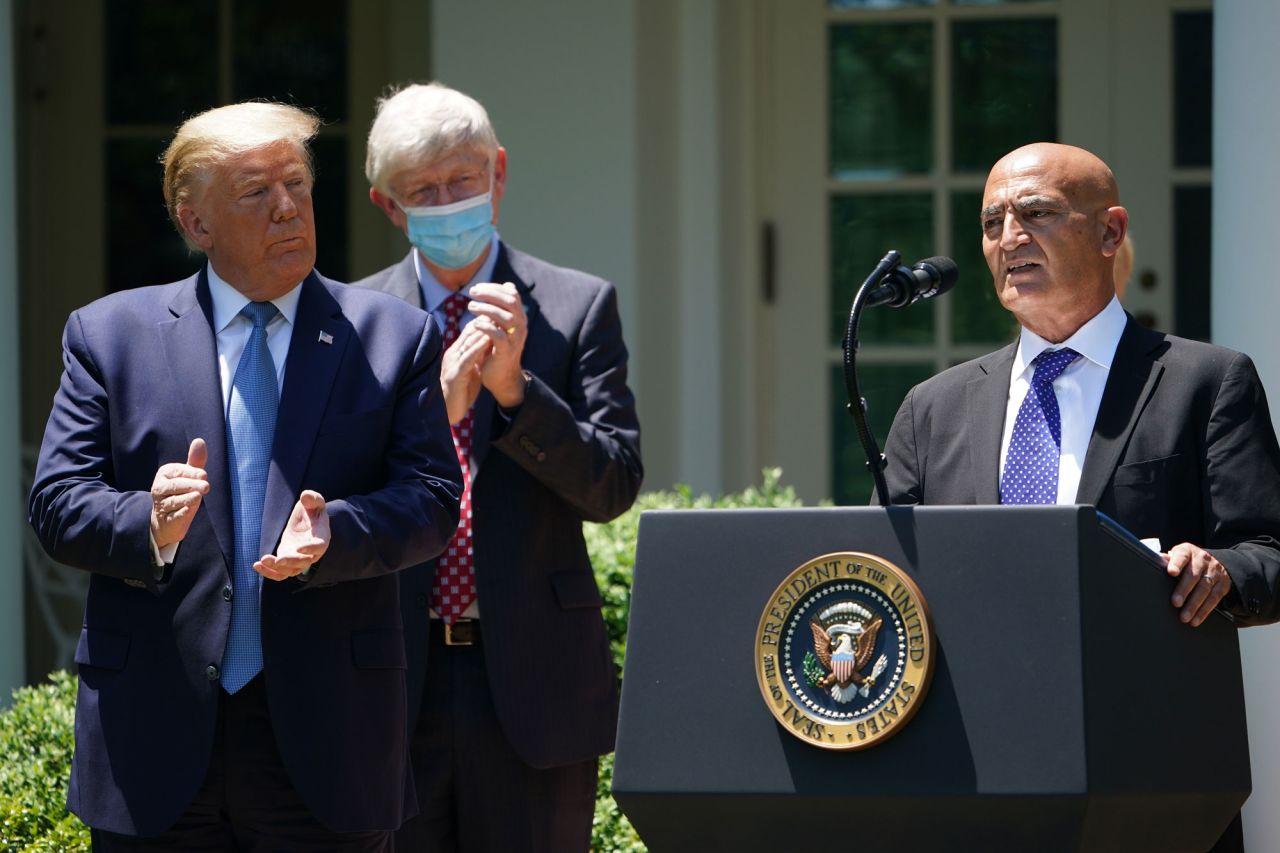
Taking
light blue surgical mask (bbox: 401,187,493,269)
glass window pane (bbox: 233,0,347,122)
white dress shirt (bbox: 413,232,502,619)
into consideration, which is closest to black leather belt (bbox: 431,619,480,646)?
white dress shirt (bbox: 413,232,502,619)

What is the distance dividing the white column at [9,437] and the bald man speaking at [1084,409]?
9.41 feet

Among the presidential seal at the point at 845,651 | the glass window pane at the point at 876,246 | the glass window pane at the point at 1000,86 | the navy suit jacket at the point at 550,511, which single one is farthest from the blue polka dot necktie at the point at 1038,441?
the glass window pane at the point at 1000,86

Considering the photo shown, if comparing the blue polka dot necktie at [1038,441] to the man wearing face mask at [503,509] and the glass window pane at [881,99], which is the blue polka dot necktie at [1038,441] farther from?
the glass window pane at [881,99]

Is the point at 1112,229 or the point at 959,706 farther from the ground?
the point at 1112,229

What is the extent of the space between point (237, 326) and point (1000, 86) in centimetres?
422

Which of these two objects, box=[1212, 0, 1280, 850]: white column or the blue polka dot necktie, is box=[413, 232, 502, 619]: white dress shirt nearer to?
the blue polka dot necktie

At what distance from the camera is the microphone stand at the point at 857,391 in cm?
250

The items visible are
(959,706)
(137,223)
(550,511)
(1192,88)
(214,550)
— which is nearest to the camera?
(959,706)

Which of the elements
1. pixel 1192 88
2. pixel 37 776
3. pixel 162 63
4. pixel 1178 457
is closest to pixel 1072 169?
pixel 1178 457

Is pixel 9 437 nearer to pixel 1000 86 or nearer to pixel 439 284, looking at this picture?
pixel 439 284

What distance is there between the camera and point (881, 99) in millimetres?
6758

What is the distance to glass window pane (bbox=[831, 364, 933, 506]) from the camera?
6719 mm

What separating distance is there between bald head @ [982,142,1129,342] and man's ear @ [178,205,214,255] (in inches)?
50.6

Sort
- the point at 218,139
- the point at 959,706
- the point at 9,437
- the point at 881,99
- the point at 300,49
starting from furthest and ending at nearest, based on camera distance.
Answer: the point at 300,49 → the point at 881,99 → the point at 9,437 → the point at 218,139 → the point at 959,706
